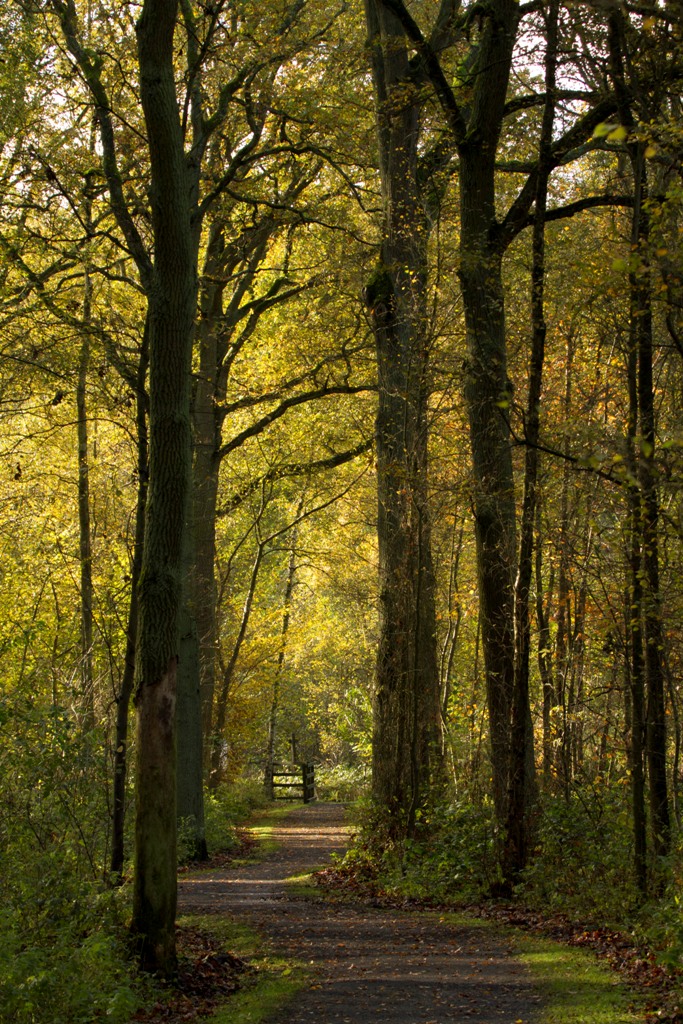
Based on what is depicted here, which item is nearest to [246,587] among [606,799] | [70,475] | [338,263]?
[70,475]

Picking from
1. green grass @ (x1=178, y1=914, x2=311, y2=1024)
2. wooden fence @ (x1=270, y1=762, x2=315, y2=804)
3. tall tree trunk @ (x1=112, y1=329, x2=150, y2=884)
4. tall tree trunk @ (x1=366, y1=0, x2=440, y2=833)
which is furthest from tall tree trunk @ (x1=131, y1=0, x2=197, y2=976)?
wooden fence @ (x1=270, y1=762, x2=315, y2=804)

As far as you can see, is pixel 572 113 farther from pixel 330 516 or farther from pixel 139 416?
Answer: pixel 330 516

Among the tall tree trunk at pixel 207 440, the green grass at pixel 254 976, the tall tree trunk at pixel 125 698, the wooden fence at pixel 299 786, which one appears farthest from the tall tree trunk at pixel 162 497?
the wooden fence at pixel 299 786

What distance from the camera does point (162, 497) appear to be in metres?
7.79

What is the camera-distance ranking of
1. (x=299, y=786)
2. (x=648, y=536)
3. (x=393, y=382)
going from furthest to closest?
1. (x=299, y=786)
2. (x=393, y=382)
3. (x=648, y=536)

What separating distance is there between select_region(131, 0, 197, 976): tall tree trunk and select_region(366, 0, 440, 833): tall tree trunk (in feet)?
13.9

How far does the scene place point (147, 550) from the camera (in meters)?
7.71

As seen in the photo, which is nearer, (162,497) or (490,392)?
(162,497)

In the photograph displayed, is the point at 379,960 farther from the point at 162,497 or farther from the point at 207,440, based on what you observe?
the point at 207,440

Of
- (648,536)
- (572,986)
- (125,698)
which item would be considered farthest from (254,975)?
(648,536)

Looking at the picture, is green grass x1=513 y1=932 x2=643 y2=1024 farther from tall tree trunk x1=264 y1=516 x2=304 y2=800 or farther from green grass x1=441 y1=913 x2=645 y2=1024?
tall tree trunk x1=264 y1=516 x2=304 y2=800

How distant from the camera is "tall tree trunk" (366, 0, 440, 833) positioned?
12.1 m

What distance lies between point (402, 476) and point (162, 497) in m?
4.41

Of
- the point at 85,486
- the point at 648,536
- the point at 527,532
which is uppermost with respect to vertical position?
the point at 85,486
